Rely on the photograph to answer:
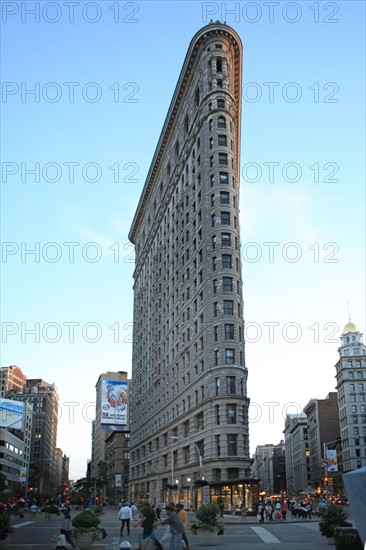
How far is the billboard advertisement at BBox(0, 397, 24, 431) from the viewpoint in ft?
416

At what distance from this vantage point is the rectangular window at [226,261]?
70125mm

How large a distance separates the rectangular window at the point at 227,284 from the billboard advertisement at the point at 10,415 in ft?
259

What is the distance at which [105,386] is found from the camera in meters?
117

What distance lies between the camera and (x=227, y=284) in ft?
227

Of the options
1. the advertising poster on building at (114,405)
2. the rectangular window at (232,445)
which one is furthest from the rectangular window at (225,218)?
the advertising poster on building at (114,405)

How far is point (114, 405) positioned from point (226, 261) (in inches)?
2238

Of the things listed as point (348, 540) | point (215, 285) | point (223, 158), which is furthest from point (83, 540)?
point (223, 158)

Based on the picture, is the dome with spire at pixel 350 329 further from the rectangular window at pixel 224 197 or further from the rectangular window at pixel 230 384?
the rectangular window at pixel 230 384

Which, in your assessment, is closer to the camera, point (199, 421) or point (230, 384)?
point (230, 384)

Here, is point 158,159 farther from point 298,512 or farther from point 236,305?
point 298,512

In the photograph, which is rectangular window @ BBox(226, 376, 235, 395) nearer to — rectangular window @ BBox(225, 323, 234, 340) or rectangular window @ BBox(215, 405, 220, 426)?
rectangular window @ BBox(215, 405, 220, 426)

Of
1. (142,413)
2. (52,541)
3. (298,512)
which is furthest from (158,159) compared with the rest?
(52,541)

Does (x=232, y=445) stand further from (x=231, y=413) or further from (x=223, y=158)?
(x=223, y=158)

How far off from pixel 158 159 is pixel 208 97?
32.8 meters
